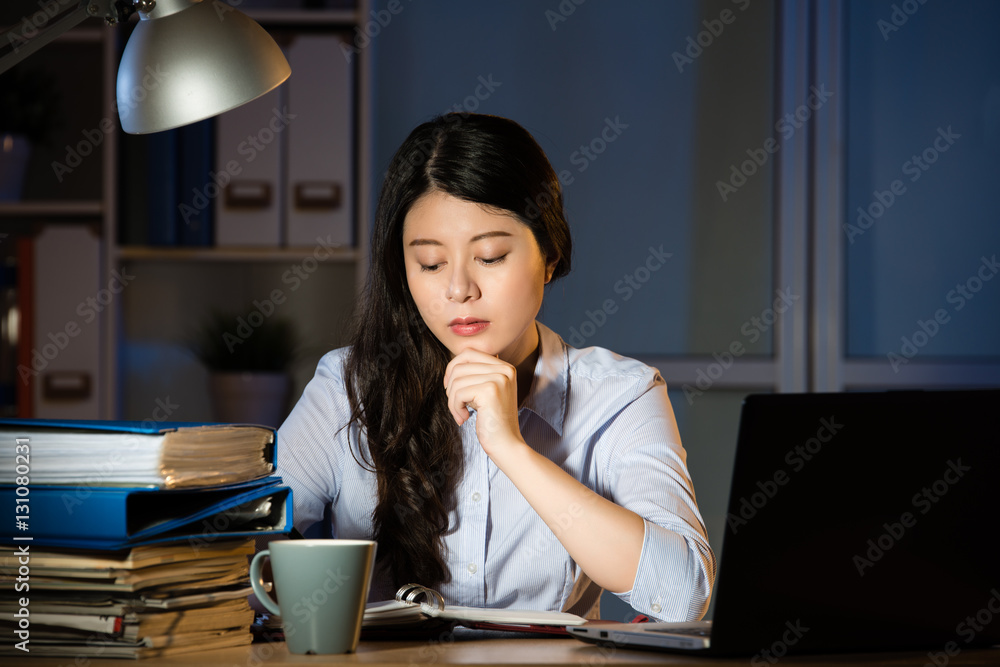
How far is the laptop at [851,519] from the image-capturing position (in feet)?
2.32

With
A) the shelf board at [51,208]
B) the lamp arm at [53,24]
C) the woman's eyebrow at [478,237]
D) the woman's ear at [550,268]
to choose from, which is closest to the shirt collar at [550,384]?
the woman's ear at [550,268]

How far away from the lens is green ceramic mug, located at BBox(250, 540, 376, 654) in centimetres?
74

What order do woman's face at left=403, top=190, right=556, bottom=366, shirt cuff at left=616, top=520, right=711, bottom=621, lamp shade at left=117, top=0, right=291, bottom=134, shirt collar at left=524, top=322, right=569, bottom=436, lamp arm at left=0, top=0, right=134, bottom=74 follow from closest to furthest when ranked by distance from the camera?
lamp arm at left=0, top=0, right=134, bottom=74 < lamp shade at left=117, top=0, right=291, bottom=134 < shirt cuff at left=616, top=520, right=711, bottom=621 < woman's face at left=403, top=190, right=556, bottom=366 < shirt collar at left=524, top=322, right=569, bottom=436

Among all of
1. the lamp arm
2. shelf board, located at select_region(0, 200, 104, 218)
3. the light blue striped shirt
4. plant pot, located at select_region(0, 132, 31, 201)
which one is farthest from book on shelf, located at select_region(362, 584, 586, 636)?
plant pot, located at select_region(0, 132, 31, 201)

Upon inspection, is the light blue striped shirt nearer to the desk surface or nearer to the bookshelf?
the desk surface

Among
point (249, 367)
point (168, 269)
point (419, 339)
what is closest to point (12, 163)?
point (168, 269)

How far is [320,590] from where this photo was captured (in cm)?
74

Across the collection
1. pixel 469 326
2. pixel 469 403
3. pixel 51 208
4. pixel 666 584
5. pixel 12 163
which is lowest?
pixel 666 584

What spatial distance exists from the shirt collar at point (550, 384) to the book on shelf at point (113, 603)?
0.72 metres

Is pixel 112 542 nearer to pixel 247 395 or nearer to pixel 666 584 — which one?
pixel 666 584

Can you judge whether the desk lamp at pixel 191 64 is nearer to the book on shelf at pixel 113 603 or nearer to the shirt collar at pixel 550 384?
the book on shelf at pixel 113 603

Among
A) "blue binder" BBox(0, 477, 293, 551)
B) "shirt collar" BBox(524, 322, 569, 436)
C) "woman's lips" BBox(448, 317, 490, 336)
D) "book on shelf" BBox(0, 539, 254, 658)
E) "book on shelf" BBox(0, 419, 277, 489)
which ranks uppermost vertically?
"woman's lips" BBox(448, 317, 490, 336)

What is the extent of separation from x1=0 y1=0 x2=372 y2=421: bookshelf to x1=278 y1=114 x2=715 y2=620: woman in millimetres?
910

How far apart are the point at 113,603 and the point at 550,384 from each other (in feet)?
2.68
